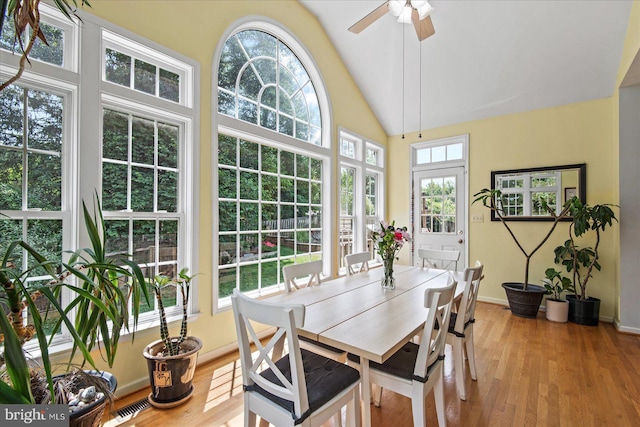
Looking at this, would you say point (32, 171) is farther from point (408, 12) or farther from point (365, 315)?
point (408, 12)

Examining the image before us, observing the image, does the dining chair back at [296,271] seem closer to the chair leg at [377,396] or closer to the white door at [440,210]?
the chair leg at [377,396]

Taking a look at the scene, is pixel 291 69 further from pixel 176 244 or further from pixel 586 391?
pixel 586 391

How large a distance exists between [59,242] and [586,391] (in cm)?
385

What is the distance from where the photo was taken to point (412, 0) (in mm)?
2529

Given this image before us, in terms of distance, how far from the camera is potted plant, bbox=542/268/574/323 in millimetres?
3535

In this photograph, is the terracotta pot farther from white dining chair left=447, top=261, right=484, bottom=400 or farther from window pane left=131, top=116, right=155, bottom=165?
window pane left=131, top=116, right=155, bottom=165

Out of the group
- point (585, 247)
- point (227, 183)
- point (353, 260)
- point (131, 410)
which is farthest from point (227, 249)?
point (585, 247)

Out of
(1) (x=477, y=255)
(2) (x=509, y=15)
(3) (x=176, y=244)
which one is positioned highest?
(2) (x=509, y=15)

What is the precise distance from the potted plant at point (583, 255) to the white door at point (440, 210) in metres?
1.26

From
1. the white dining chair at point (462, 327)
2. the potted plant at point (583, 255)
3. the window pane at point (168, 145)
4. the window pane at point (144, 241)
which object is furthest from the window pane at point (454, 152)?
the window pane at point (144, 241)

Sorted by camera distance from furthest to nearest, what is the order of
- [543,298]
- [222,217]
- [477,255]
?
[477,255] → [543,298] → [222,217]

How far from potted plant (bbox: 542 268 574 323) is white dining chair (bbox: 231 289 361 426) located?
3388 millimetres

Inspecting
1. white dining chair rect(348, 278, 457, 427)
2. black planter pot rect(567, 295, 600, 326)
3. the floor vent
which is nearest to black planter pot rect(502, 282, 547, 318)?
black planter pot rect(567, 295, 600, 326)

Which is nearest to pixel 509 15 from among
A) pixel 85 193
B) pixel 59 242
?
pixel 85 193
